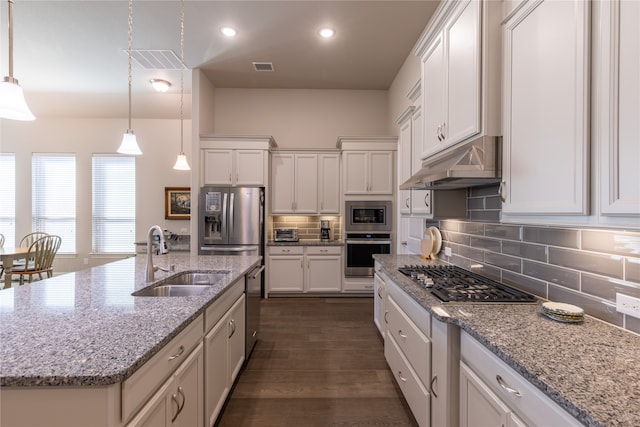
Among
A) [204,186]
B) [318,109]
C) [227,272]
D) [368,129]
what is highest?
[318,109]

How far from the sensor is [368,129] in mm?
5105

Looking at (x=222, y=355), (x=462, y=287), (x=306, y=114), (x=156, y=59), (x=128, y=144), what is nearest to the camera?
(x=462, y=287)

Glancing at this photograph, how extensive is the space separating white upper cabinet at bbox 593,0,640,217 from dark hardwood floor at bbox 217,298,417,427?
1.77m

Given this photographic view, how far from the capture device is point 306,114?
507cm

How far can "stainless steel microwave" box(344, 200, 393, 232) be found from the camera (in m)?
4.45

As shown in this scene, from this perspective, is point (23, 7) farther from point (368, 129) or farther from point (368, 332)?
point (368, 332)

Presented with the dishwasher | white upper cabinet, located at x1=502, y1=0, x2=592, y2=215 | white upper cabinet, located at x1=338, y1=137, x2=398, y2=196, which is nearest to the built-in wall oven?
white upper cabinet, located at x1=338, y1=137, x2=398, y2=196

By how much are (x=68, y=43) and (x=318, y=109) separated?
11.6 ft

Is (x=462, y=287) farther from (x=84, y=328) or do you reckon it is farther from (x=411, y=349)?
(x=84, y=328)

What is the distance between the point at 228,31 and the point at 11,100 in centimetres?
259

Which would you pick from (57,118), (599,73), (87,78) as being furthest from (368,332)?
(57,118)

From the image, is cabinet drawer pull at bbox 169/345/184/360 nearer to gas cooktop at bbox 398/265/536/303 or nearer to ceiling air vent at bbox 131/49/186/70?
gas cooktop at bbox 398/265/536/303

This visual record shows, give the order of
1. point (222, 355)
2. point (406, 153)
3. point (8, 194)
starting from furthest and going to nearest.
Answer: point (8, 194) → point (406, 153) → point (222, 355)

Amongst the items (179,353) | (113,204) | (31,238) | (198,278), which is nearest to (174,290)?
(198,278)
